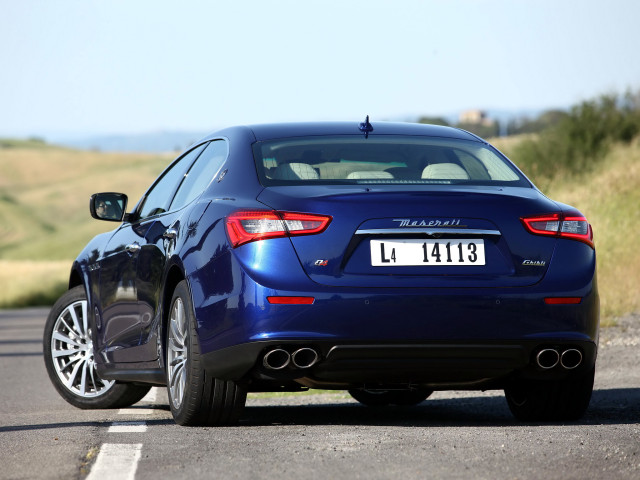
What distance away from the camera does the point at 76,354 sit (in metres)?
8.79

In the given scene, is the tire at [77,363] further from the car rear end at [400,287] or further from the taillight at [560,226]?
the taillight at [560,226]

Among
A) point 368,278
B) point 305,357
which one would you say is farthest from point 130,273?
point 368,278

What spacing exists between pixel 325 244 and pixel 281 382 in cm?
85

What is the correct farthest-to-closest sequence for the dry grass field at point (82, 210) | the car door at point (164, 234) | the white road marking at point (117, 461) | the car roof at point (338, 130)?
the dry grass field at point (82, 210), the car roof at point (338, 130), the car door at point (164, 234), the white road marking at point (117, 461)

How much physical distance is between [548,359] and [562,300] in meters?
0.32

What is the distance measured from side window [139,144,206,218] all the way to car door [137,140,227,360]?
0.39 ft

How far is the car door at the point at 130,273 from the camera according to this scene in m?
7.56

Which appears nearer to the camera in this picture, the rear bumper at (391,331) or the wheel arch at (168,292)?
the rear bumper at (391,331)

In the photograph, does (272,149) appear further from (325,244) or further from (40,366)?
(40,366)

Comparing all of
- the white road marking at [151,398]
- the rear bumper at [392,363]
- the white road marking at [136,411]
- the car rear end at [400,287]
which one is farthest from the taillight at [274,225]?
the white road marking at [151,398]

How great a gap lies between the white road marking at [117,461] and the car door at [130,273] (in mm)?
1424

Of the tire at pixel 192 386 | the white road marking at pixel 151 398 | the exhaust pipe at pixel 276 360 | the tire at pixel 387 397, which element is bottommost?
the white road marking at pixel 151 398

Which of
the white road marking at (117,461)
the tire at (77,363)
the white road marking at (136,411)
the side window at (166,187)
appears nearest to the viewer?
the white road marking at (117,461)

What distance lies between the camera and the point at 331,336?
6078 millimetres
